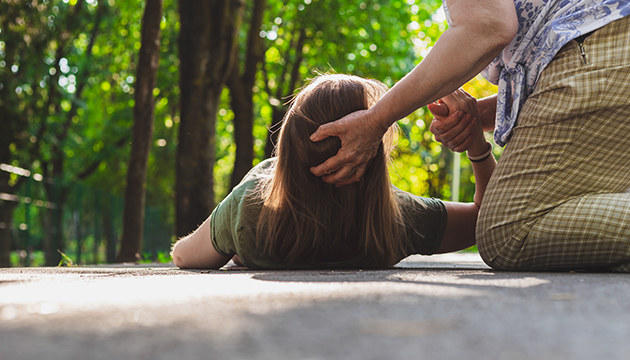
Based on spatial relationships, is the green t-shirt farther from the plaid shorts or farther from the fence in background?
the fence in background

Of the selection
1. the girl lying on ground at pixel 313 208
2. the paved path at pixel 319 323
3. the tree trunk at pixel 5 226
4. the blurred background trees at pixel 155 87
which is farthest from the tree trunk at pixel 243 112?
the paved path at pixel 319 323

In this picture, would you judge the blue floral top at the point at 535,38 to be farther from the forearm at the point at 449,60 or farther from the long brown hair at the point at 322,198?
the long brown hair at the point at 322,198

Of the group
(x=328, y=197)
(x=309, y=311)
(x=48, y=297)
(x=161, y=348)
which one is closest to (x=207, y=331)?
(x=161, y=348)

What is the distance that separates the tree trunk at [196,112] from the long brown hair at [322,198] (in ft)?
18.4

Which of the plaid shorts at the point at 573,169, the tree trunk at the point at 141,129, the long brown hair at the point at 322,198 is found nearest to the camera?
the plaid shorts at the point at 573,169

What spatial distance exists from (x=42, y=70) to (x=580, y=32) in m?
13.5

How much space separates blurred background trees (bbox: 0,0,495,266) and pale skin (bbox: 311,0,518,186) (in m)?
4.30

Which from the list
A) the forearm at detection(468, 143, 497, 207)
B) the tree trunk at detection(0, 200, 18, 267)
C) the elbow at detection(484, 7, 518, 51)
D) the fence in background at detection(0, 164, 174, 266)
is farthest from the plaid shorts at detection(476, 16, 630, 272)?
the tree trunk at detection(0, 200, 18, 267)

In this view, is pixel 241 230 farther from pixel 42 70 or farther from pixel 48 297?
pixel 42 70

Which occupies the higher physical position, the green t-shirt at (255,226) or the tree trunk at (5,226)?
the tree trunk at (5,226)

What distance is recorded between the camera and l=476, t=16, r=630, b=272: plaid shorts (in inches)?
96.6

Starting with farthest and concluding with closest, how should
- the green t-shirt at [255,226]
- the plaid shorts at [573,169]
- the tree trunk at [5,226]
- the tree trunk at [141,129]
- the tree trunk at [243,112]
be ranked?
the tree trunk at [243,112] → the tree trunk at [5,226] → the tree trunk at [141,129] → the green t-shirt at [255,226] → the plaid shorts at [573,169]

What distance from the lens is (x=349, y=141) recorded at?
267cm

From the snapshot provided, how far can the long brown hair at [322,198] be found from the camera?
2811mm
